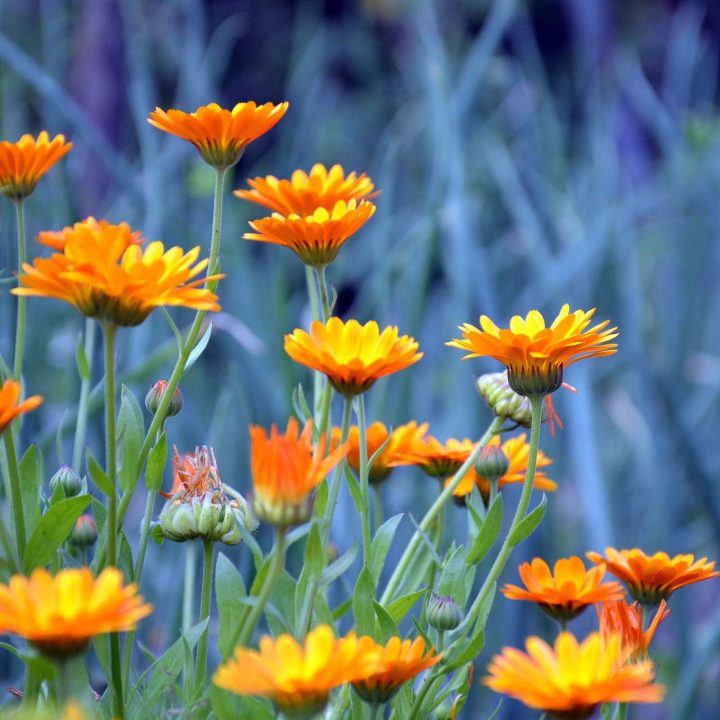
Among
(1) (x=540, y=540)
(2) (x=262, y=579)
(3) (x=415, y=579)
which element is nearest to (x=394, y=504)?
(1) (x=540, y=540)

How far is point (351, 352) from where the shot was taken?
421 mm

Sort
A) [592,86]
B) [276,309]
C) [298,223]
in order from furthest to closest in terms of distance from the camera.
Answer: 1. [592,86]
2. [276,309]
3. [298,223]

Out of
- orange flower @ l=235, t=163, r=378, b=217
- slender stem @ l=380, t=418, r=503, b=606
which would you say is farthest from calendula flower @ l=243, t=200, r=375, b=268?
slender stem @ l=380, t=418, r=503, b=606

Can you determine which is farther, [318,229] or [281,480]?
[318,229]

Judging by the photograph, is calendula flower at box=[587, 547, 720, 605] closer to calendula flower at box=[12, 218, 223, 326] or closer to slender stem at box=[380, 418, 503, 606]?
slender stem at box=[380, 418, 503, 606]

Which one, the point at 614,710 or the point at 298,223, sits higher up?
the point at 298,223

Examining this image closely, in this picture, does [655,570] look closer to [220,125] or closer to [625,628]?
[625,628]

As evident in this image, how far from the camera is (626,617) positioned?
0.41 metres

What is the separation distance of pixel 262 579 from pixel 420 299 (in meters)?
0.69

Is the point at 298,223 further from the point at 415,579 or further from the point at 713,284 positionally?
the point at 713,284

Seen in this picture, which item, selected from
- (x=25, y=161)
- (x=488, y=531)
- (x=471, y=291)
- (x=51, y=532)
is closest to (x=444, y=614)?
(x=488, y=531)

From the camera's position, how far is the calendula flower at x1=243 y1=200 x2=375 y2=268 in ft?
1.47

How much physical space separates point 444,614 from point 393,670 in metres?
0.06

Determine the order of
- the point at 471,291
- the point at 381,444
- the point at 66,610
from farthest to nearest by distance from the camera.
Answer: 1. the point at 471,291
2. the point at 381,444
3. the point at 66,610
